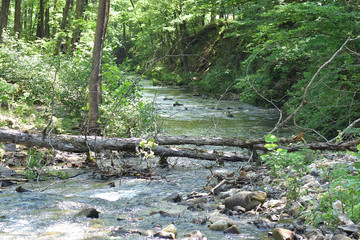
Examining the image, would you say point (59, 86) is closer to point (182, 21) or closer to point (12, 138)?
point (12, 138)

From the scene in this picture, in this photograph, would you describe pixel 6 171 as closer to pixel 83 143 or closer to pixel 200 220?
pixel 83 143

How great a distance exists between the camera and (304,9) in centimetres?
911

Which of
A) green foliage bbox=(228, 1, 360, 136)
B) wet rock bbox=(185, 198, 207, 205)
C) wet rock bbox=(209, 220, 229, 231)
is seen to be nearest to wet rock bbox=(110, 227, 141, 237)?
wet rock bbox=(209, 220, 229, 231)

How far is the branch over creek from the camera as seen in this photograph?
6613 millimetres

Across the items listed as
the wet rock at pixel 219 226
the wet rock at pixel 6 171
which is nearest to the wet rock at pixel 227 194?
the wet rock at pixel 219 226

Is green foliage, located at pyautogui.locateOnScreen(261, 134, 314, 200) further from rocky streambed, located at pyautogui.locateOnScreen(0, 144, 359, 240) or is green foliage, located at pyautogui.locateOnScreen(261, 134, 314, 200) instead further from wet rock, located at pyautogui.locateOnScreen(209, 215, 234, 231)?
wet rock, located at pyautogui.locateOnScreen(209, 215, 234, 231)

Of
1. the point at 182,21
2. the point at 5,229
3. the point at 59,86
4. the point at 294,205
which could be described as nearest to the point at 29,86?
the point at 59,86

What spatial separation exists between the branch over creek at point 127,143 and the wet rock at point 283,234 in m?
3.10

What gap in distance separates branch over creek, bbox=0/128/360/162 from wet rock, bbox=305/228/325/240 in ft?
10.0

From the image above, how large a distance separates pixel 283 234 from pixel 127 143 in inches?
159

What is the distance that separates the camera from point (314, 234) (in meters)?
3.63

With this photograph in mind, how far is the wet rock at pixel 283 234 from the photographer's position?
11.9 ft

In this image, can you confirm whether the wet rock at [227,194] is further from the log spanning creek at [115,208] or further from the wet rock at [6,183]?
the wet rock at [6,183]

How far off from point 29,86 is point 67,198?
7430mm
